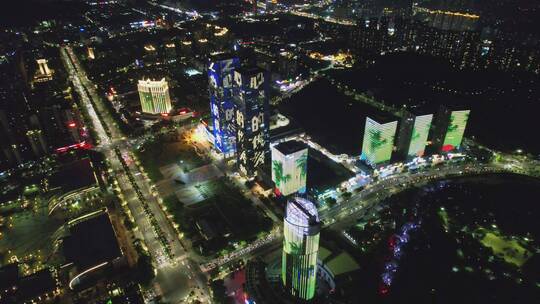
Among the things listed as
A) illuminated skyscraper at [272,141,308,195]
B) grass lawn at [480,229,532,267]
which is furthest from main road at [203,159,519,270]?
grass lawn at [480,229,532,267]

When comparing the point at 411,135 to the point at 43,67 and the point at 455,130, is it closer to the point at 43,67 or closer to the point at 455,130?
the point at 455,130

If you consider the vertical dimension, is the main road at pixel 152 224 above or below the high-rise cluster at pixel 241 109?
below

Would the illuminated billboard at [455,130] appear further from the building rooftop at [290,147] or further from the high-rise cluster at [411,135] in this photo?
the building rooftop at [290,147]

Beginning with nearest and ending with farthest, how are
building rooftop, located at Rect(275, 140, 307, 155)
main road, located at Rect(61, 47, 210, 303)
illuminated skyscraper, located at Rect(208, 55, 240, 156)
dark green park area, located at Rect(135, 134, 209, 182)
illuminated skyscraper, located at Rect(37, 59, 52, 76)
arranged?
main road, located at Rect(61, 47, 210, 303) < building rooftop, located at Rect(275, 140, 307, 155) < illuminated skyscraper, located at Rect(208, 55, 240, 156) < dark green park area, located at Rect(135, 134, 209, 182) < illuminated skyscraper, located at Rect(37, 59, 52, 76)

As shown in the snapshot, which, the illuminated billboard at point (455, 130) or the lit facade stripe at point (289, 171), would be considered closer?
the lit facade stripe at point (289, 171)

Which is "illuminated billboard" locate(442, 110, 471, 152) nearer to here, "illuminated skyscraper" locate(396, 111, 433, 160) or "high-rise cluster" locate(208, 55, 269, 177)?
"illuminated skyscraper" locate(396, 111, 433, 160)

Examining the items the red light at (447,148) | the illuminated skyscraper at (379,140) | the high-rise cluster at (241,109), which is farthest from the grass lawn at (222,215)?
the red light at (447,148)

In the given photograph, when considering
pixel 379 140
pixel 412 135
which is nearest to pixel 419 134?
pixel 412 135
